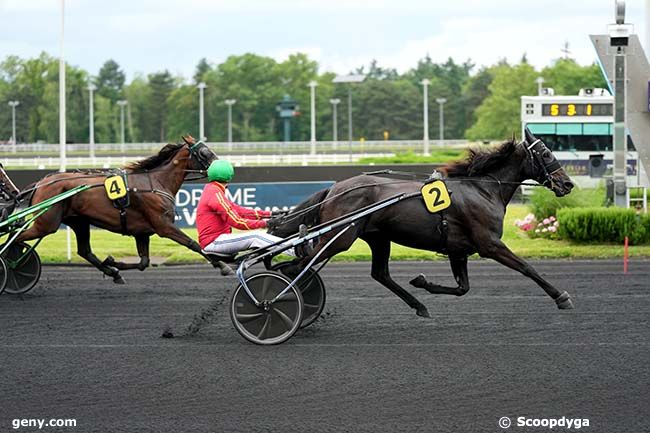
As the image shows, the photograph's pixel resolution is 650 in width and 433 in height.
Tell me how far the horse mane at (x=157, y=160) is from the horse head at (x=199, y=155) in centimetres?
17

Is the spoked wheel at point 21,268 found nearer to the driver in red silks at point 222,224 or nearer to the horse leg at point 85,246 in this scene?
the horse leg at point 85,246

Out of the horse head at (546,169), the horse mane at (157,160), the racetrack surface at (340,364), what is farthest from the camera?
the horse mane at (157,160)

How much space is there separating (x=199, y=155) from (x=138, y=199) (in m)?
0.82

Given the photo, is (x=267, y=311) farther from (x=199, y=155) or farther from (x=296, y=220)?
(x=199, y=155)

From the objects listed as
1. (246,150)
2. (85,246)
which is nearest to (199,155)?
(85,246)

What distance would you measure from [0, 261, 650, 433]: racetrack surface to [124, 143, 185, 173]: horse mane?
1.46 metres

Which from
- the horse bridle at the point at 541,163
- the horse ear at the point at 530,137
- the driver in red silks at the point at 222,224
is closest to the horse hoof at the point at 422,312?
the driver in red silks at the point at 222,224

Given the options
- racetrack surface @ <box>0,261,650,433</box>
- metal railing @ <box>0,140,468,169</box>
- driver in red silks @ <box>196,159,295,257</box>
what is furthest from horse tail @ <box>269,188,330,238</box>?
metal railing @ <box>0,140,468,169</box>

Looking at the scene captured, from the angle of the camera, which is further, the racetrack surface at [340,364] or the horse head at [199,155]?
the horse head at [199,155]

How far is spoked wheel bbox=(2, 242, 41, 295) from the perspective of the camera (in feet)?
38.2

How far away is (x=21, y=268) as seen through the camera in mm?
11773

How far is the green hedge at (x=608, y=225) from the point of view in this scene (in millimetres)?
17141

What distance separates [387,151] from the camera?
200 ft

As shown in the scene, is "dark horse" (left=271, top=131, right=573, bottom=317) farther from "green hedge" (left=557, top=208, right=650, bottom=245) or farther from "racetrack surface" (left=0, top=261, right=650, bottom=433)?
"green hedge" (left=557, top=208, right=650, bottom=245)
